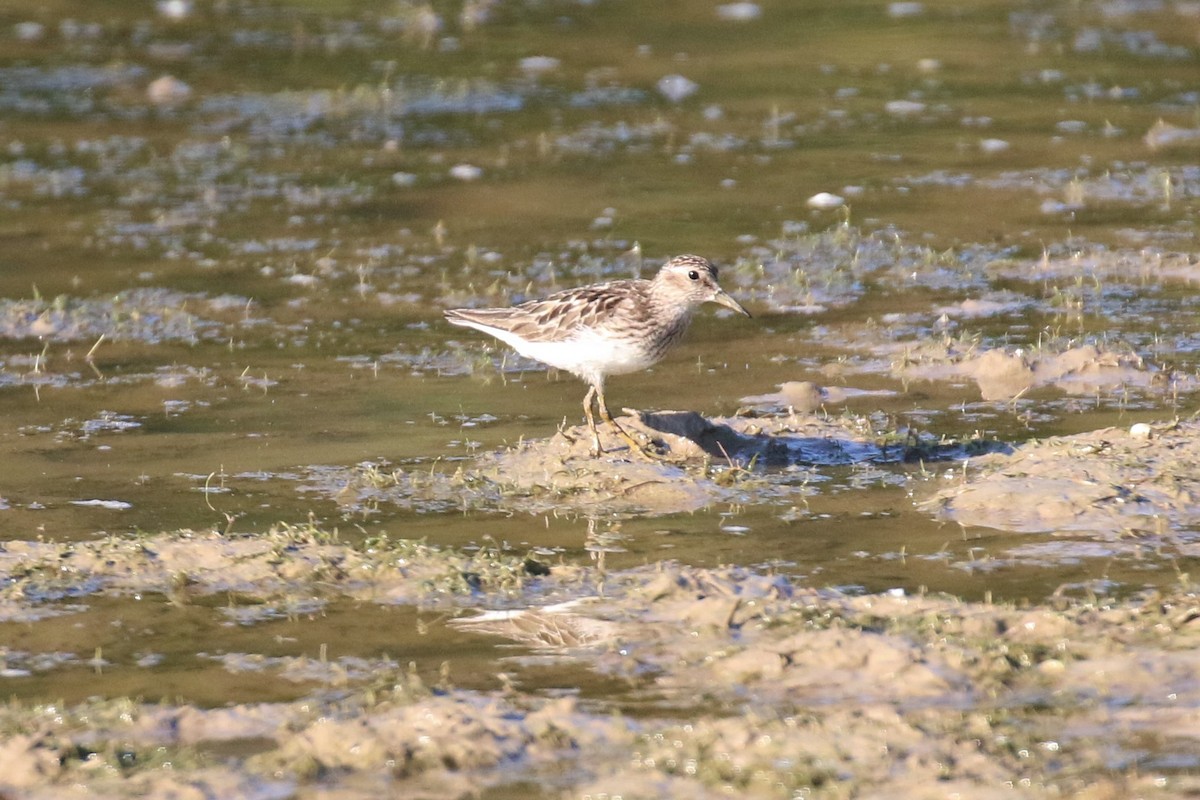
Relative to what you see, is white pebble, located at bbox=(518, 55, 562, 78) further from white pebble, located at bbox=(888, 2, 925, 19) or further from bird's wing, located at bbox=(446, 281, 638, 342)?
bird's wing, located at bbox=(446, 281, 638, 342)

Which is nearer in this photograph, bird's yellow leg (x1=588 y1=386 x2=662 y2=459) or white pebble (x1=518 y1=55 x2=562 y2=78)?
bird's yellow leg (x1=588 y1=386 x2=662 y2=459)

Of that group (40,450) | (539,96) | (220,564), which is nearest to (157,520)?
(220,564)

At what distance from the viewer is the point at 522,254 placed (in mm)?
13609

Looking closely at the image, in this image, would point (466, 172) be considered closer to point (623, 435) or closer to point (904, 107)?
point (904, 107)

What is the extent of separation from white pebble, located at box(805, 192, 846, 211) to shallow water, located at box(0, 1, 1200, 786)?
12 cm

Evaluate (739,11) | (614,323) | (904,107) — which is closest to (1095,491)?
(614,323)

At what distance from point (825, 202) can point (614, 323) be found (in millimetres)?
5736

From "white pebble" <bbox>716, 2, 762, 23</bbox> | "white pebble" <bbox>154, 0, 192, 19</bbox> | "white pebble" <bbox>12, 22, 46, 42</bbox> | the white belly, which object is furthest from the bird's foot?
"white pebble" <bbox>154, 0, 192, 19</bbox>

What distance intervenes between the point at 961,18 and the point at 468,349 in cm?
1246

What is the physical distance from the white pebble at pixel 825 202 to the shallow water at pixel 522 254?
0.12m

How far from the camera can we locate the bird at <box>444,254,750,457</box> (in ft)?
30.8

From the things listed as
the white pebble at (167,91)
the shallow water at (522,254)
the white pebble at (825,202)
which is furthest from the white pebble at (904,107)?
the white pebble at (167,91)

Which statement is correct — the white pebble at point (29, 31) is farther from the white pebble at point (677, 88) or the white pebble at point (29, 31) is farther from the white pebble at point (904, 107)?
the white pebble at point (904, 107)

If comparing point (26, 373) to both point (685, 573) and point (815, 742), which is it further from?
point (815, 742)
